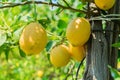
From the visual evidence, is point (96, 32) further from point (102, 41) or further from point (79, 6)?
point (79, 6)

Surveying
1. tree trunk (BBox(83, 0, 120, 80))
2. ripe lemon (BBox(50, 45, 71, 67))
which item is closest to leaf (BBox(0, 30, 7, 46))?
ripe lemon (BBox(50, 45, 71, 67))

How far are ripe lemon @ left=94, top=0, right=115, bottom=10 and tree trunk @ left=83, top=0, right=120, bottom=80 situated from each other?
0.05 meters

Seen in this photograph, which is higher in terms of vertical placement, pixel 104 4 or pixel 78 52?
pixel 104 4

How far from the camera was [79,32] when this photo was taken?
99 centimetres

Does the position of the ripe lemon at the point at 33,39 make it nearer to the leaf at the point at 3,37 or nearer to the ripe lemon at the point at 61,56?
the ripe lemon at the point at 61,56

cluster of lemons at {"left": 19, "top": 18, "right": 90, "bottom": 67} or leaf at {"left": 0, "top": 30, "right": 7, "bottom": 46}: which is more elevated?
cluster of lemons at {"left": 19, "top": 18, "right": 90, "bottom": 67}

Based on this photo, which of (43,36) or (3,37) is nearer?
(43,36)

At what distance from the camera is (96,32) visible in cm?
103

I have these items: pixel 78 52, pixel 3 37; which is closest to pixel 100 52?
pixel 78 52

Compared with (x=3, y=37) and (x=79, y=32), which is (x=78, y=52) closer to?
(x=79, y=32)

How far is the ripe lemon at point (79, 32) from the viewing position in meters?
0.98

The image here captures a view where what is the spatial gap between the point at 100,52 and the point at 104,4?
0.40 ft

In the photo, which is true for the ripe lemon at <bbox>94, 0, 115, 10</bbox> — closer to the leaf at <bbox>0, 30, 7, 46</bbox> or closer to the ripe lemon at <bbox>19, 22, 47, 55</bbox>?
the ripe lemon at <bbox>19, 22, 47, 55</bbox>

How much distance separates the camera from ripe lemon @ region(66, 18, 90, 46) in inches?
38.7
